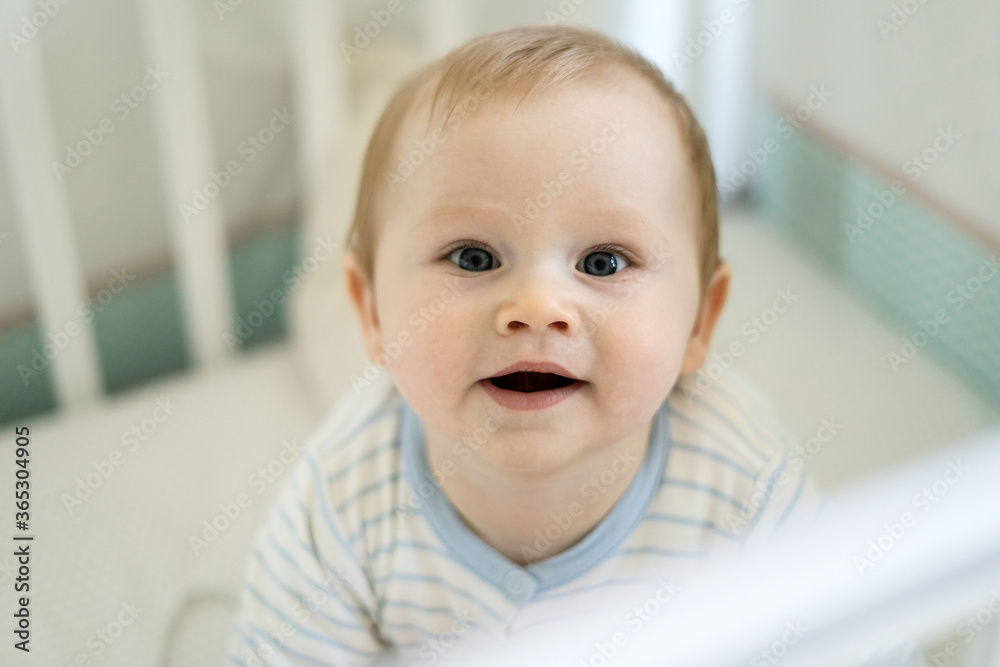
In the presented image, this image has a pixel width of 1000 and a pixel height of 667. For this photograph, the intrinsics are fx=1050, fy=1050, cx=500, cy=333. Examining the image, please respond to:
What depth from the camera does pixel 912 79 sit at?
3.35ft

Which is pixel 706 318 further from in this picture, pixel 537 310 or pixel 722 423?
pixel 537 310

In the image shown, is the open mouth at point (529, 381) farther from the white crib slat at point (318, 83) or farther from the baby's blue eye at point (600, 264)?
the white crib slat at point (318, 83)

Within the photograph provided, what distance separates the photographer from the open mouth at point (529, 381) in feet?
2.10

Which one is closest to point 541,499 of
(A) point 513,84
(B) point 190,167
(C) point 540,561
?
(C) point 540,561

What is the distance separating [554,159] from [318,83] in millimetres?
612

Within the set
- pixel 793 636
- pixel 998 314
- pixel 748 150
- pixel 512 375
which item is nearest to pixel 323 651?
pixel 512 375

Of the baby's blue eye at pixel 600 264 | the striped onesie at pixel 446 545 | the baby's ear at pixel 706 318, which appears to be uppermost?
the baby's blue eye at pixel 600 264

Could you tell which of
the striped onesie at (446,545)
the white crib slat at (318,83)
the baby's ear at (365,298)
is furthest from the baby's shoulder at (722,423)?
the white crib slat at (318,83)

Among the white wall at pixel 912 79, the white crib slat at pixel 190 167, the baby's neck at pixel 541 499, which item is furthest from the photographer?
the white crib slat at pixel 190 167

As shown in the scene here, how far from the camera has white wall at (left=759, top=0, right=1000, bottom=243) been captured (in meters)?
0.92

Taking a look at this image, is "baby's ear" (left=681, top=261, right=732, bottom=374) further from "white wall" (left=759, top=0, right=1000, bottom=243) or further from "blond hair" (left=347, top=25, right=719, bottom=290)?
"white wall" (left=759, top=0, right=1000, bottom=243)

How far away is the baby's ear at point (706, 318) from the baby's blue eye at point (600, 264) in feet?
0.44

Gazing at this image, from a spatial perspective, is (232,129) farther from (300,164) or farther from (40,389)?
(40,389)

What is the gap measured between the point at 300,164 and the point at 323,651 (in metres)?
0.68
